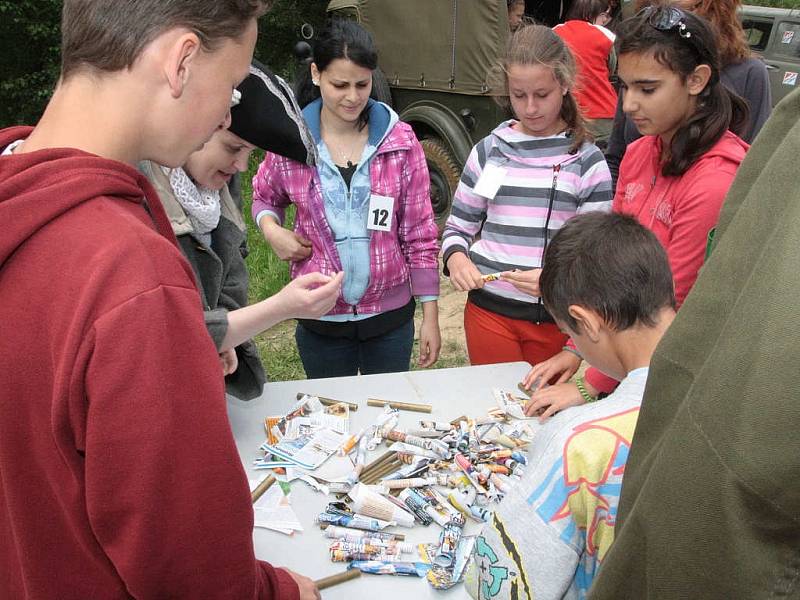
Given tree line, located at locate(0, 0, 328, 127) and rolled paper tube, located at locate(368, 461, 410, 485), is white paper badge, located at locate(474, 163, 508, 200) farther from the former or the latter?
tree line, located at locate(0, 0, 328, 127)

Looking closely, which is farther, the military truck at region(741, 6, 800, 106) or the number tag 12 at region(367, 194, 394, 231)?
the military truck at region(741, 6, 800, 106)

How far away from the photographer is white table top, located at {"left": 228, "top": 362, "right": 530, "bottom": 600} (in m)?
1.62

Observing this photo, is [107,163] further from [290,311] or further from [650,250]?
[650,250]

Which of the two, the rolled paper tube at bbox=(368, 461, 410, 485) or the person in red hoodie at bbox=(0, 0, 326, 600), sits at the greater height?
Answer: the person in red hoodie at bbox=(0, 0, 326, 600)

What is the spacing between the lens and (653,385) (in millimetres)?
730

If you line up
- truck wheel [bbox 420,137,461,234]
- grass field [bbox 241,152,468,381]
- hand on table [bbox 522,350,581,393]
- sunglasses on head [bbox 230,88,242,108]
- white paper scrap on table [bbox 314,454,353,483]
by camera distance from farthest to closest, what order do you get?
truck wheel [bbox 420,137,461,234], grass field [bbox 241,152,468,381], hand on table [bbox 522,350,581,393], white paper scrap on table [bbox 314,454,353,483], sunglasses on head [bbox 230,88,242,108]

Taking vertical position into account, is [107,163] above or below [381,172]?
above

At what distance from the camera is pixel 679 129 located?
229cm

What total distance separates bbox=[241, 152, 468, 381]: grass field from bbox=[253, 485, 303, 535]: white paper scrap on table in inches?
95.6

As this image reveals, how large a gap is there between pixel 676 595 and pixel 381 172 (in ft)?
7.44

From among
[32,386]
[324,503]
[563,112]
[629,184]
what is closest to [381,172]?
[563,112]

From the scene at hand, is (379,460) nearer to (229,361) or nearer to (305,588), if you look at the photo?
(229,361)

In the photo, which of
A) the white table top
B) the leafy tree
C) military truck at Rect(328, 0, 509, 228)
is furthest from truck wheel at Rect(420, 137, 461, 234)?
the leafy tree

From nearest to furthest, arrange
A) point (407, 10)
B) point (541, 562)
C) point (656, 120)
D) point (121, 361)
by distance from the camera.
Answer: point (121, 361), point (541, 562), point (656, 120), point (407, 10)
